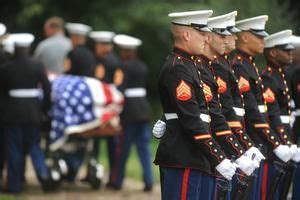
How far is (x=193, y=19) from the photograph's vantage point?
7887mm

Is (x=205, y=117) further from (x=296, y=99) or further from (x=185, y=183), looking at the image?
(x=296, y=99)

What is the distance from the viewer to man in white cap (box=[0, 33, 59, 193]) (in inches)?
516

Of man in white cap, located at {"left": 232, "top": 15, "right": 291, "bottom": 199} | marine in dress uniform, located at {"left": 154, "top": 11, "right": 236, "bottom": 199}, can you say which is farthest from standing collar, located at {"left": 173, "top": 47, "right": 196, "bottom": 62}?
man in white cap, located at {"left": 232, "top": 15, "right": 291, "bottom": 199}

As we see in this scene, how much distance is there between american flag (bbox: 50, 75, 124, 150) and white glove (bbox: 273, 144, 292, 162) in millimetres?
4839

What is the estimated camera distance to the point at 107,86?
14.0m

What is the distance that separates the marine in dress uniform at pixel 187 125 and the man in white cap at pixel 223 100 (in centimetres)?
20

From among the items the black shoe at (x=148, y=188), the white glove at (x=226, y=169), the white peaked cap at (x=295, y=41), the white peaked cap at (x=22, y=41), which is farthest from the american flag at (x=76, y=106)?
the white glove at (x=226, y=169)

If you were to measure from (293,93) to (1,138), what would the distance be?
4788 mm

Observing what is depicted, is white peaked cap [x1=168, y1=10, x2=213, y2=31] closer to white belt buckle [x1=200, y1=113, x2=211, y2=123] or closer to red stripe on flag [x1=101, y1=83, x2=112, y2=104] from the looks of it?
white belt buckle [x1=200, y1=113, x2=211, y2=123]

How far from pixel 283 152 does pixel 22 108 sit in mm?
4841

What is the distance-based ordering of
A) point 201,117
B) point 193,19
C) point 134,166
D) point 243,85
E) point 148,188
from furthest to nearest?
1. point 134,166
2. point 148,188
3. point 243,85
4. point 193,19
5. point 201,117

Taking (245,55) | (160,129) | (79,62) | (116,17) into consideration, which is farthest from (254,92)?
(116,17)

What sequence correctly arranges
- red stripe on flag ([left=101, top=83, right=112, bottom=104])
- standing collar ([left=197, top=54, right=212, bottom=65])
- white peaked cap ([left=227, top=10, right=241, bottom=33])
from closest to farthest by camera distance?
standing collar ([left=197, top=54, right=212, bottom=65]), white peaked cap ([left=227, top=10, right=241, bottom=33]), red stripe on flag ([left=101, top=83, right=112, bottom=104])

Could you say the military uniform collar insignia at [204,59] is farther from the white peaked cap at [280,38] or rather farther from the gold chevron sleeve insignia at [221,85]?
the white peaked cap at [280,38]
